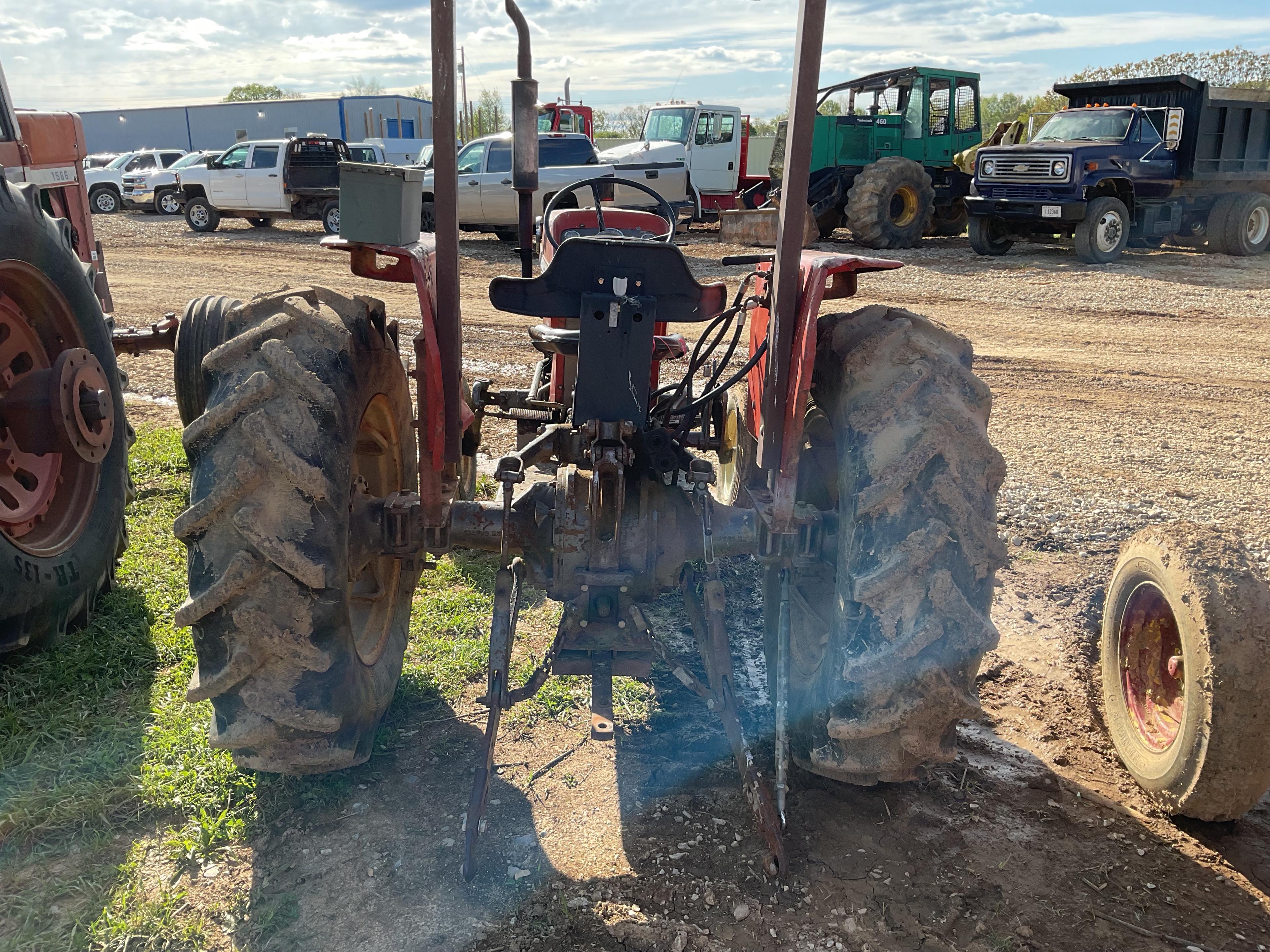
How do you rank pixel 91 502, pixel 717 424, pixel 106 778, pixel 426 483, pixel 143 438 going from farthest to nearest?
pixel 143 438 < pixel 717 424 < pixel 91 502 < pixel 106 778 < pixel 426 483

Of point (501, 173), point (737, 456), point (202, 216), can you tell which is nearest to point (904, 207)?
point (501, 173)

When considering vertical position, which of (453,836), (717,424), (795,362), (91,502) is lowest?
(453,836)

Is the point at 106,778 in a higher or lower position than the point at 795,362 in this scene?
lower

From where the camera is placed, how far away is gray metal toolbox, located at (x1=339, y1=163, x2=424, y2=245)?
262 centimetres

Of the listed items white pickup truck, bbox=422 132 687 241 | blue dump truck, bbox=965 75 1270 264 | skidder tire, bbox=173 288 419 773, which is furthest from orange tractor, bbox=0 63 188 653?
blue dump truck, bbox=965 75 1270 264

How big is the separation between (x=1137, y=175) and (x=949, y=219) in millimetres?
4195

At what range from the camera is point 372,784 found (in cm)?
310

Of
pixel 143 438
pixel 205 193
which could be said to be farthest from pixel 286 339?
pixel 205 193

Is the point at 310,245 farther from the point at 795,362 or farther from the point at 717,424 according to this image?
the point at 795,362

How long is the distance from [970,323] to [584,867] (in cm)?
980

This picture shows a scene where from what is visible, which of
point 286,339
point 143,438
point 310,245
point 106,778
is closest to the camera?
point 286,339

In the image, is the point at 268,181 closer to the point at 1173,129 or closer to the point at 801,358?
the point at 1173,129

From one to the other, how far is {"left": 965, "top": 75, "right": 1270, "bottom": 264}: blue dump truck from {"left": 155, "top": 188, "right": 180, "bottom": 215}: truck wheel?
64.2ft

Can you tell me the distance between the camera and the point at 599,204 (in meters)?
3.87
